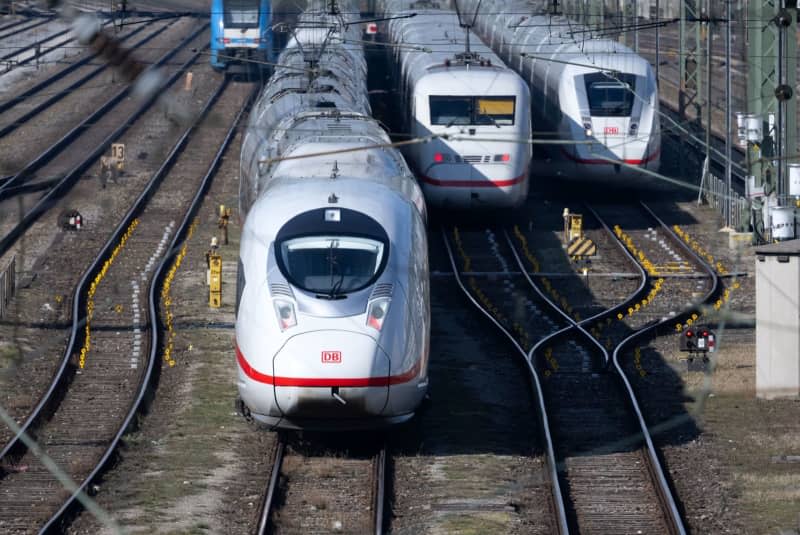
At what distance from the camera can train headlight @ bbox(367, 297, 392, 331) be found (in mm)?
12062

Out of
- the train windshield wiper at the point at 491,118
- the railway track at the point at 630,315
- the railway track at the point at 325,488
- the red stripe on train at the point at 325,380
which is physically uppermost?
the train windshield wiper at the point at 491,118

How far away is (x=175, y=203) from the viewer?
26.8 meters

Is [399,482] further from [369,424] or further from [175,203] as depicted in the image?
[175,203]

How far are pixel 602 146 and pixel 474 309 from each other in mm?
7656

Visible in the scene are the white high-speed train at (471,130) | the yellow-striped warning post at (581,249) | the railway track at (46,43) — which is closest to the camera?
the yellow-striped warning post at (581,249)

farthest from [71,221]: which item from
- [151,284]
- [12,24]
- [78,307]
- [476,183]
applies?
[12,24]

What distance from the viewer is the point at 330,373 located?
38.8 ft

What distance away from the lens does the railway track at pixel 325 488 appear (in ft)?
37.4

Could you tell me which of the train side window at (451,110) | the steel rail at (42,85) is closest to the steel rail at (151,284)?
the train side window at (451,110)

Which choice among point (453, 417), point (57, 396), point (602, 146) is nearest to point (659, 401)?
point (453, 417)

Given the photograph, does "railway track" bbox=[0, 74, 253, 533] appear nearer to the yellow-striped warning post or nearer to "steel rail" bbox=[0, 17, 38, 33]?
the yellow-striped warning post

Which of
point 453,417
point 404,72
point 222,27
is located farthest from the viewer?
point 222,27

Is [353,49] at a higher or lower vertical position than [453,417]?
higher

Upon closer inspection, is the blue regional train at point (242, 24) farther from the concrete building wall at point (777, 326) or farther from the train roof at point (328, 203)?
the train roof at point (328, 203)
